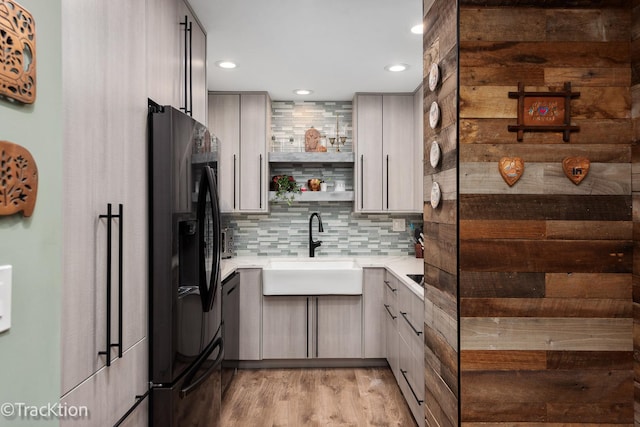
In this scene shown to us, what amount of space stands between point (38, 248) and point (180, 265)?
1.16 metres

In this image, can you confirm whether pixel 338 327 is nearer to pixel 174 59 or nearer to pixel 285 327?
pixel 285 327

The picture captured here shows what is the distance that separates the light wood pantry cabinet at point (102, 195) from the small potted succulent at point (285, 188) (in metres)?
2.43

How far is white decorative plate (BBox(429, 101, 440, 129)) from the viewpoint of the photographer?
180 cm

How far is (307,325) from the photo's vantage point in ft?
12.5

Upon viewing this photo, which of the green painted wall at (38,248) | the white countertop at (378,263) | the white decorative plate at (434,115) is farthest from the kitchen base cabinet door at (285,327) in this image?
the green painted wall at (38,248)

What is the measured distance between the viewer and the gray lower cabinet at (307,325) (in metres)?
3.80

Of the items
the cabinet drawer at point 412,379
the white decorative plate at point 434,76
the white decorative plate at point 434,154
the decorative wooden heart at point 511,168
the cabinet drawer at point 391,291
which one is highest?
the white decorative plate at point 434,76

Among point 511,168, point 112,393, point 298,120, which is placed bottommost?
point 112,393

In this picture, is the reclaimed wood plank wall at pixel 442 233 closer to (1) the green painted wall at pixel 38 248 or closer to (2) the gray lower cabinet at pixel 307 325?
(1) the green painted wall at pixel 38 248

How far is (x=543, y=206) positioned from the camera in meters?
1.62

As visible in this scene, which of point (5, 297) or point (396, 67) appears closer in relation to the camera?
point (5, 297)

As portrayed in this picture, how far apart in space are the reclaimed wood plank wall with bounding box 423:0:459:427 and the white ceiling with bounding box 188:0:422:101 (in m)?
0.64

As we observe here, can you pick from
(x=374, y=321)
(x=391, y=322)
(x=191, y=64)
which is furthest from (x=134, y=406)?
(x=374, y=321)

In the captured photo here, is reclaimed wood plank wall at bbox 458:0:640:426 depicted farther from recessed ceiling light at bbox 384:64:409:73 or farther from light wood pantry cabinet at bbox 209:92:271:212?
light wood pantry cabinet at bbox 209:92:271:212
